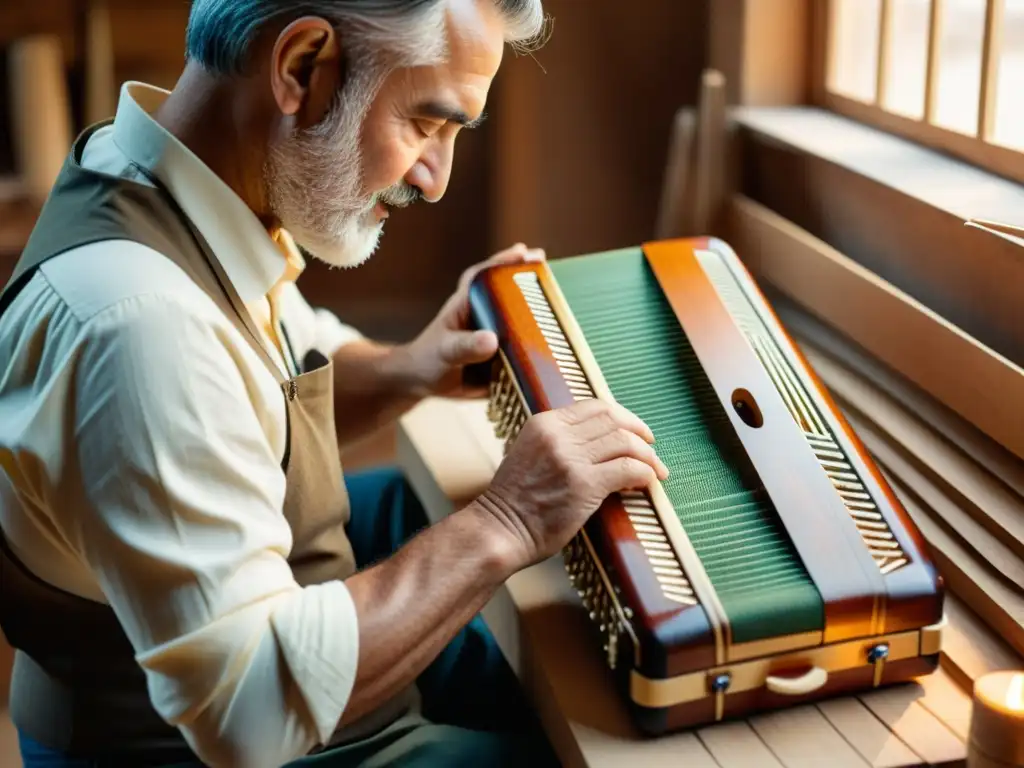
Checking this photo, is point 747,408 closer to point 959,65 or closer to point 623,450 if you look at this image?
point 623,450

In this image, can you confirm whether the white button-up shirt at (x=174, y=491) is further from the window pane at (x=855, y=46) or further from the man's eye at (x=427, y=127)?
the window pane at (x=855, y=46)

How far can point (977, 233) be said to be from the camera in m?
1.45

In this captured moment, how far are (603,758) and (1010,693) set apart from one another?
0.34m

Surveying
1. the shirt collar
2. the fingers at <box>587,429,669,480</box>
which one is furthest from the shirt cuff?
the shirt collar

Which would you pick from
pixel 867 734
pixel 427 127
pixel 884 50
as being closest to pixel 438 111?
pixel 427 127

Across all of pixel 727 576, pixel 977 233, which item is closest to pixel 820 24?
pixel 977 233

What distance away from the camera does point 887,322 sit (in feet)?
5.20

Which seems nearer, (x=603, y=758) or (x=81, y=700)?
(x=603, y=758)

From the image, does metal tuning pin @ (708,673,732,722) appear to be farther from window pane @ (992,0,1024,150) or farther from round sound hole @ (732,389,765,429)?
window pane @ (992,0,1024,150)

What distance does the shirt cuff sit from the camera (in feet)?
3.48

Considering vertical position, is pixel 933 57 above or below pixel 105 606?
above

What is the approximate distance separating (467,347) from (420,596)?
15.7 inches

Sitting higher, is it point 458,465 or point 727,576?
point 727,576

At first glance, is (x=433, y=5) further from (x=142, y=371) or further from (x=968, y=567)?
(x=968, y=567)
